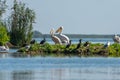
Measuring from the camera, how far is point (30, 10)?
2746 inches

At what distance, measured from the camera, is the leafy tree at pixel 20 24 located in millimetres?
67312

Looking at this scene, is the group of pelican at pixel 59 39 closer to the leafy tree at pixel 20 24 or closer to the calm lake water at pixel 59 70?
the leafy tree at pixel 20 24

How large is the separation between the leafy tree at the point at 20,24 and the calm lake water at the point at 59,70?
82.9 ft

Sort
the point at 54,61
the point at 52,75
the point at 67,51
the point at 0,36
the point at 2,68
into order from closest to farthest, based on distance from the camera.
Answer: the point at 52,75
the point at 2,68
the point at 54,61
the point at 67,51
the point at 0,36

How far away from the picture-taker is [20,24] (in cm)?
6894

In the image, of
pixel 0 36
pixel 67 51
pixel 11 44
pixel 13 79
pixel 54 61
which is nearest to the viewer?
pixel 13 79

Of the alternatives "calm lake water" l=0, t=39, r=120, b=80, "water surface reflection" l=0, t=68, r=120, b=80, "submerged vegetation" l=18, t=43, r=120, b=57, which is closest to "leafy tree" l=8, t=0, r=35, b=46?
"submerged vegetation" l=18, t=43, r=120, b=57

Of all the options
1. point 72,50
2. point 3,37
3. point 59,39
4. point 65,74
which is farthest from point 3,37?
point 65,74

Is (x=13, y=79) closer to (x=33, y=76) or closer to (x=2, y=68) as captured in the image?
(x=33, y=76)

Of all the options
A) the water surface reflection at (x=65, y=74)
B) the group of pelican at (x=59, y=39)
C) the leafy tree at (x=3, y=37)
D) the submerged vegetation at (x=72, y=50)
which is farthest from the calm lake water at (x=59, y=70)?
the leafy tree at (x=3, y=37)

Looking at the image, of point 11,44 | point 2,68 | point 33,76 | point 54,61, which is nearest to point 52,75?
point 33,76

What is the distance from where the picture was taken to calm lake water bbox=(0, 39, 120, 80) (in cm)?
2955

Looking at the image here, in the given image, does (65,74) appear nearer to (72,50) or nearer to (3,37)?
(72,50)

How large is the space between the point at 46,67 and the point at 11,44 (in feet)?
106
